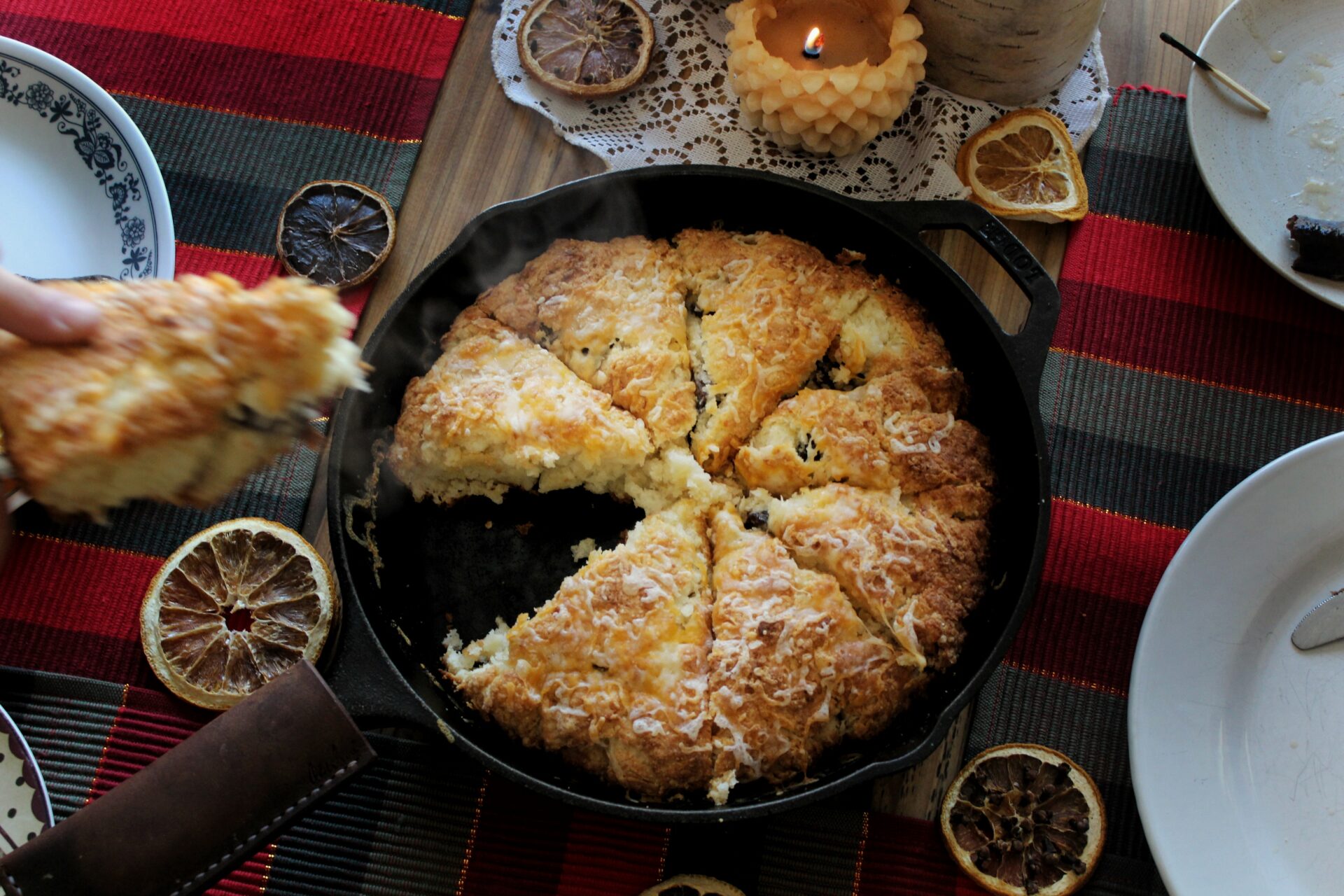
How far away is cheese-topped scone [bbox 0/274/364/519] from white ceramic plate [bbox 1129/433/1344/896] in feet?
7.16

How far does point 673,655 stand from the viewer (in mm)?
2531

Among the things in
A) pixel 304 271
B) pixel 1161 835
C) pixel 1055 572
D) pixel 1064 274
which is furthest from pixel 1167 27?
pixel 304 271

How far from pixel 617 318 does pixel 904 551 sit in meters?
1.03

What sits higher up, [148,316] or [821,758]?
[148,316]

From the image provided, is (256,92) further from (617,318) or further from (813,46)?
(813,46)

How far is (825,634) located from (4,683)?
2.31m

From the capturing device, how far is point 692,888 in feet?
8.59

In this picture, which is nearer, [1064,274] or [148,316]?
[148,316]

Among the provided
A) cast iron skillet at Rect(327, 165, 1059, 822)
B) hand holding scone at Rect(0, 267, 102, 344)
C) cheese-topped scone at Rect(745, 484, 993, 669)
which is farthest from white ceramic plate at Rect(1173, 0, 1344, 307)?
hand holding scone at Rect(0, 267, 102, 344)

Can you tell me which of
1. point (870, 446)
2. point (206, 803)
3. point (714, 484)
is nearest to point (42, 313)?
point (206, 803)

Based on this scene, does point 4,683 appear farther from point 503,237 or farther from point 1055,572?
point 1055,572

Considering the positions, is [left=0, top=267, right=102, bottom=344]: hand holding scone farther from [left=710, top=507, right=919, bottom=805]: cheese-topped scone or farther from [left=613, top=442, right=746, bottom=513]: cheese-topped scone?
[left=710, top=507, right=919, bottom=805]: cheese-topped scone

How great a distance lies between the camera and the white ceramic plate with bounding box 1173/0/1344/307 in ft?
9.73

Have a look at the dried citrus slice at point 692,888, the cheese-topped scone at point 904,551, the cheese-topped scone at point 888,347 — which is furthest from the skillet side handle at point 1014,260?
the dried citrus slice at point 692,888
